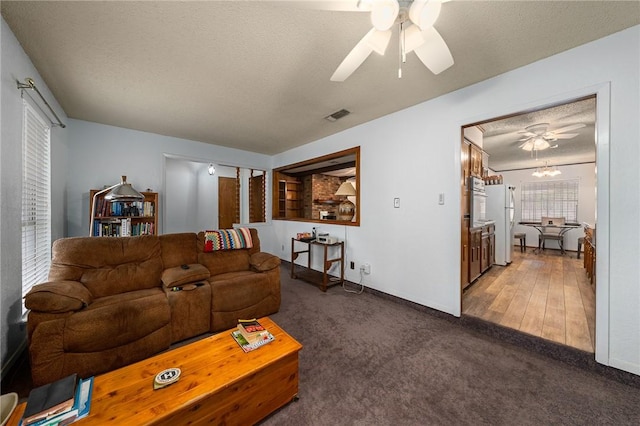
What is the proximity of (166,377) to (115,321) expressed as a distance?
0.94 metres

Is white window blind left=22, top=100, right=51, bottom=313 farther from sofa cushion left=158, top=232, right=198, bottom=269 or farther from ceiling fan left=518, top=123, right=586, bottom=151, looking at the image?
ceiling fan left=518, top=123, right=586, bottom=151

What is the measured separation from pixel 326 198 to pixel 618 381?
5.41 meters

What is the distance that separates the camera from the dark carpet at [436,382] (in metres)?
1.40

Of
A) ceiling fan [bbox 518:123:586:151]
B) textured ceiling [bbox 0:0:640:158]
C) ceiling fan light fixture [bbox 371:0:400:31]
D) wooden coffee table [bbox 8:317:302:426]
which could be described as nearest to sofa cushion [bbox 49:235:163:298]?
wooden coffee table [bbox 8:317:302:426]

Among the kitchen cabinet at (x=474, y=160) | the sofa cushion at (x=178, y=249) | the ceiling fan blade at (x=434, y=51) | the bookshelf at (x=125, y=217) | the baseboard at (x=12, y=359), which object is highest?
the ceiling fan blade at (x=434, y=51)

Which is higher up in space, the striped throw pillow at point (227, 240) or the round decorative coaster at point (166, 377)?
the striped throw pillow at point (227, 240)

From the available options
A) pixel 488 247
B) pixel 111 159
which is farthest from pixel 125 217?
pixel 488 247

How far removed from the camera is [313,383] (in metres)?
1.64

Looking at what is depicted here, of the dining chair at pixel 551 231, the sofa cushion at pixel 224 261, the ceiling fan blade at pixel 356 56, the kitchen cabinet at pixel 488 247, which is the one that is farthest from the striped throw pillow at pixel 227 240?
the dining chair at pixel 551 231

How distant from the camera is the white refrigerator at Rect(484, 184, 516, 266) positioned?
4.57m

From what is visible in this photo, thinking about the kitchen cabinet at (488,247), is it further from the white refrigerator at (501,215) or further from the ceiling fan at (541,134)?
the ceiling fan at (541,134)

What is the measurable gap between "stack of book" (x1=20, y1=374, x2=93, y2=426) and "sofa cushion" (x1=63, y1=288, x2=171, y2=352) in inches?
26.4

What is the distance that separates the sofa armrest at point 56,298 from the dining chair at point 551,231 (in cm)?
918

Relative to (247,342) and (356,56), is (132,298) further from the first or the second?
(356,56)
